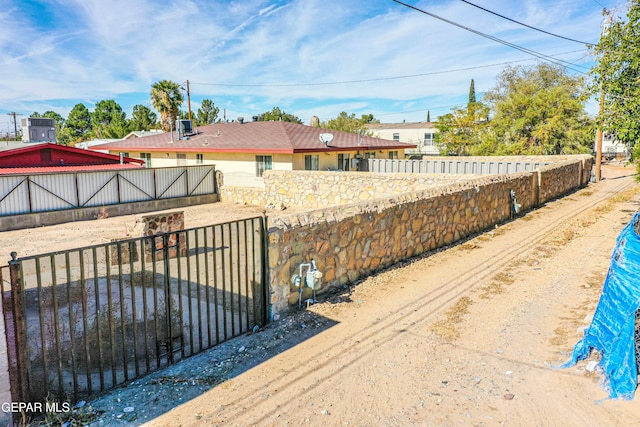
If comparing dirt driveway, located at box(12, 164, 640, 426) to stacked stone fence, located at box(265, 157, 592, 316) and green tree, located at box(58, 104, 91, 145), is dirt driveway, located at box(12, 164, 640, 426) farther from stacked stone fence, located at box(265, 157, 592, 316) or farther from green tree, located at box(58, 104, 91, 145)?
green tree, located at box(58, 104, 91, 145)

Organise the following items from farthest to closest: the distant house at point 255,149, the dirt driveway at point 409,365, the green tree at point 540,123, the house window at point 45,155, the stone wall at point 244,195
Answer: the green tree at point 540,123 < the distant house at point 255,149 < the house window at point 45,155 < the stone wall at point 244,195 < the dirt driveway at point 409,365

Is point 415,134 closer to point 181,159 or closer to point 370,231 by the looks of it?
point 181,159

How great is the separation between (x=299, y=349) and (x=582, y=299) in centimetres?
489

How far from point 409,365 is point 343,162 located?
2047 centimetres

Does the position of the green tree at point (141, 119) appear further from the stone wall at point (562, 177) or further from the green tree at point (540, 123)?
the stone wall at point (562, 177)

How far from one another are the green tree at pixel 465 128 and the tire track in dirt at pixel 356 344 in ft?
90.4

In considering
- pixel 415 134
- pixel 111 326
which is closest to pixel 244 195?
pixel 111 326

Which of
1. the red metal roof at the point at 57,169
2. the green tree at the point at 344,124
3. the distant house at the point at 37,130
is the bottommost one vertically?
the red metal roof at the point at 57,169

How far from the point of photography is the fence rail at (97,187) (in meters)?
17.4

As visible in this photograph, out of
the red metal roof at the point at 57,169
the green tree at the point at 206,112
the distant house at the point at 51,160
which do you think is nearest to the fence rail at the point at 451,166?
the red metal roof at the point at 57,169

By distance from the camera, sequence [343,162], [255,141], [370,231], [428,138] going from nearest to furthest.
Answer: [370,231] < [255,141] < [343,162] < [428,138]

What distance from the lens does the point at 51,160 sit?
72.5ft

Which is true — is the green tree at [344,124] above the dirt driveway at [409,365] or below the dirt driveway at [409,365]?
above

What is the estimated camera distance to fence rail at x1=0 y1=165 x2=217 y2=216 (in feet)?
57.0
